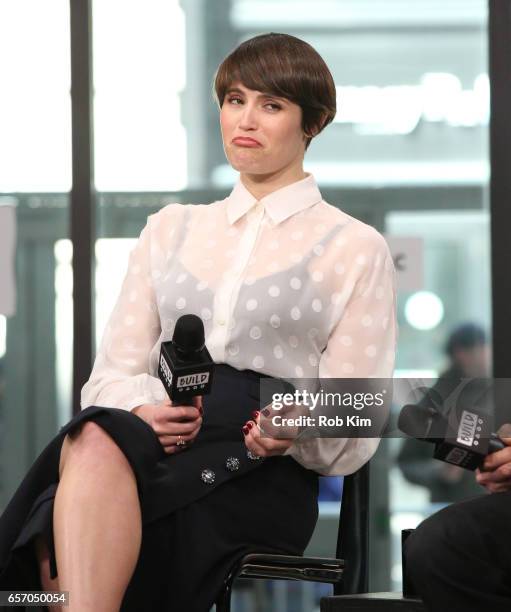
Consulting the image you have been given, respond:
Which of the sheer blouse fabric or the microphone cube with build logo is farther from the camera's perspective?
the sheer blouse fabric

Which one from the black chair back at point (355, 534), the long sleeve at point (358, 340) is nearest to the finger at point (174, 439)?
the long sleeve at point (358, 340)

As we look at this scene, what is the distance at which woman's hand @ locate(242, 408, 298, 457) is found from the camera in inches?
90.2

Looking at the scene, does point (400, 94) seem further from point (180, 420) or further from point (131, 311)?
point (180, 420)

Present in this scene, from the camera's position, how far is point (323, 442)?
7.86 ft

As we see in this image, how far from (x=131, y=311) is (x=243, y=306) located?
10.9 inches

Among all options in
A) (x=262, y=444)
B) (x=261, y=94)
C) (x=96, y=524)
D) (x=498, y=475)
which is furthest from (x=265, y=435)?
(x=261, y=94)

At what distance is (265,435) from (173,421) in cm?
20

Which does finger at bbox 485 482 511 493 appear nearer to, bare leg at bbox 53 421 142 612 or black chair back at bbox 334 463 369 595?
black chair back at bbox 334 463 369 595

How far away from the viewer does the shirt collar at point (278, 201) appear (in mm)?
2621

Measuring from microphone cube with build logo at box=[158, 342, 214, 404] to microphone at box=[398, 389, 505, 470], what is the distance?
36 centimetres

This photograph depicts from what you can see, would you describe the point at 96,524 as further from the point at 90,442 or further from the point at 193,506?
the point at 193,506

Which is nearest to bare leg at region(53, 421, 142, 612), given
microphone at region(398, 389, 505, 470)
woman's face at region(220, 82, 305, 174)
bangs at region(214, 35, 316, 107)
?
microphone at region(398, 389, 505, 470)

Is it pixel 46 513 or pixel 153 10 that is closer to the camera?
pixel 46 513

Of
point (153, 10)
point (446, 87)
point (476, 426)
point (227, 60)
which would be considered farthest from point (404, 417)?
point (153, 10)
